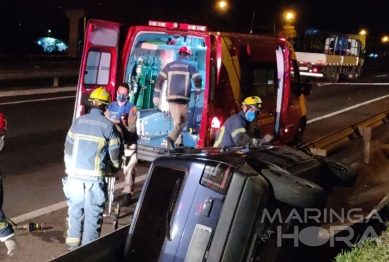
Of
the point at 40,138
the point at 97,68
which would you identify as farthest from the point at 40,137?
the point at 97,68

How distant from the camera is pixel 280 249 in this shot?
12.4 feet

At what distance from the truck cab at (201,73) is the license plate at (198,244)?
12.0ft

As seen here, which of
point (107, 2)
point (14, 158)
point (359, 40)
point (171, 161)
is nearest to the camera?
point (171, 161)

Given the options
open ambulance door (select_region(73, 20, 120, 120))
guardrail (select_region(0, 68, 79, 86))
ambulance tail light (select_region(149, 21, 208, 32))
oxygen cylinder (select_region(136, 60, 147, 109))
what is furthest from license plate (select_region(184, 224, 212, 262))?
guardrail (select_region(0, 68, 79, 86))

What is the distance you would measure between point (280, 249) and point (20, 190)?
401 cm

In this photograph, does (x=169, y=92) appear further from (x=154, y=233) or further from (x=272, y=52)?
(x=154, y=233)

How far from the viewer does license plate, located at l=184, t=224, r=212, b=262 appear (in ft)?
10.2

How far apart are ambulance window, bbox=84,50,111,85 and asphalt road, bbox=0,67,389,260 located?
4.49ft

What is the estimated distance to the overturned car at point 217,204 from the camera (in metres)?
3.07

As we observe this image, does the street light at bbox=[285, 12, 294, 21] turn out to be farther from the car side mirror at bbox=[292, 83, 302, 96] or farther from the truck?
the car side mirror at bbox=[292, 83, 302, 96]

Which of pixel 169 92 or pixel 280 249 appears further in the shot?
pixel 169 92

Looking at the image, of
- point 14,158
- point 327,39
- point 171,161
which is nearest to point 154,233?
point 171,161

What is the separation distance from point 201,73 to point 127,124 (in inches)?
75.6

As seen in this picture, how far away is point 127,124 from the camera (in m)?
6.61
